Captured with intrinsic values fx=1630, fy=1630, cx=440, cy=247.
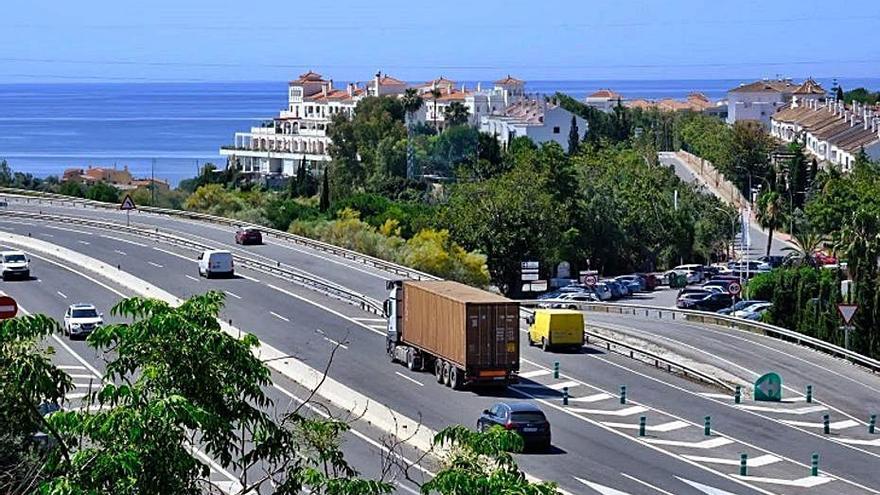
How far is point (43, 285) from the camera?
205 ft

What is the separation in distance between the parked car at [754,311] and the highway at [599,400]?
5.55m

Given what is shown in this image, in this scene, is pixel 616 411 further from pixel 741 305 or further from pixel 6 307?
pixel 741 305

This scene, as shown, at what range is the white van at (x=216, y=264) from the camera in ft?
213

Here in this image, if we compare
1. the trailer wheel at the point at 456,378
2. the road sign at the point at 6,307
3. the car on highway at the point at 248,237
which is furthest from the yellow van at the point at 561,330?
the car on highway at the point at 248,237

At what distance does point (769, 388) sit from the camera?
144 ft

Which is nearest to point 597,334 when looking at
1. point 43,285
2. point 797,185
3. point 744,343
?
point 744,343

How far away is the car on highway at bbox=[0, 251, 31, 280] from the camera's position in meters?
63.3

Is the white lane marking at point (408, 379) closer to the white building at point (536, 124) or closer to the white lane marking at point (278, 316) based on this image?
the white lane marking at point (278, 316)

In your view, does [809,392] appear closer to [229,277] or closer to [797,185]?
[229,277]

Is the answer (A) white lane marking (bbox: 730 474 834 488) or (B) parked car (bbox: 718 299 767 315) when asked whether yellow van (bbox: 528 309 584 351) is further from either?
(B) parked car (bbox: 718 299 767 315)

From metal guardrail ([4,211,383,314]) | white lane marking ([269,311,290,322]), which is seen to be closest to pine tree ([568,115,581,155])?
metal guardrail ([4,211,383,314])

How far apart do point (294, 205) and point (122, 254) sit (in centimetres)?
3548

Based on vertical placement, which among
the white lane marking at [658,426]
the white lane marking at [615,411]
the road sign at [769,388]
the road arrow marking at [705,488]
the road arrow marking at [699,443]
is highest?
the road sign at [769,388]

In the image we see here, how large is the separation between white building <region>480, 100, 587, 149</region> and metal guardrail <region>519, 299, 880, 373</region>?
95980 millimetres
